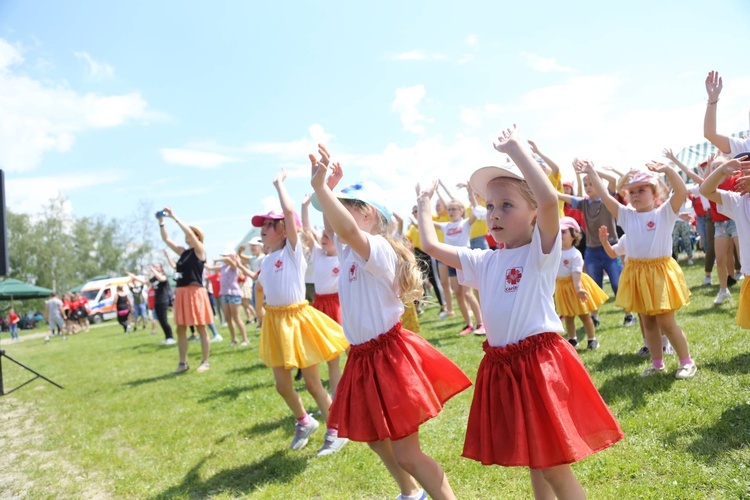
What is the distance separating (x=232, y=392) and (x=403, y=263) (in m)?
5.35

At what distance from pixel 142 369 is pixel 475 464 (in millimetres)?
9439

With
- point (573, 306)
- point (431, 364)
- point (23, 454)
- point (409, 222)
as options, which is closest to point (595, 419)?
point (431, 364)

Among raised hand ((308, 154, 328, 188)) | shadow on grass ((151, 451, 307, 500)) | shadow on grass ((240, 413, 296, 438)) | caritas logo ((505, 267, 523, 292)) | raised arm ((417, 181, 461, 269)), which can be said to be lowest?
shadow on grass ((151, 451, 307, 500))

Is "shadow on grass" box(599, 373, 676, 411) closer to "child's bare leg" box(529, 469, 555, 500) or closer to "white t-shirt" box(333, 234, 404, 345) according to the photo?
"child's bare leg" box(529, 469, 555, 500)

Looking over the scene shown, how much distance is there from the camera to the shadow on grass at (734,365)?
496 cm

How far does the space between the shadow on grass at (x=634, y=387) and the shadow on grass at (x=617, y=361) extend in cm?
43

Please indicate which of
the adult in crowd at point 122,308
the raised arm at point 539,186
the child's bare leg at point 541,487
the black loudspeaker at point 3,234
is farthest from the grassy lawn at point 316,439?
the adult in crowd at point 122,308

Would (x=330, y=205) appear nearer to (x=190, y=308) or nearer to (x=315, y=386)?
(x=315, y=386)

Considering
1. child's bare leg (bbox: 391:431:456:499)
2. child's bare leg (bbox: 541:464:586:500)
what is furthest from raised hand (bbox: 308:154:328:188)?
child's bare leg (bbox: 541:464:586:500)

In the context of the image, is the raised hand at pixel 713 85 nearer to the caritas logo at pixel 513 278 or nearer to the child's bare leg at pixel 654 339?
the child's bare leg at pixel 654 339

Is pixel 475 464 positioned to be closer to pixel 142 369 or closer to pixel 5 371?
pixel 142 369

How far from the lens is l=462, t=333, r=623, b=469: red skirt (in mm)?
2469

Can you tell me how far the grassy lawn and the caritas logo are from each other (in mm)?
1665

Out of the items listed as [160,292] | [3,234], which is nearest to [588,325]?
[3,234]
